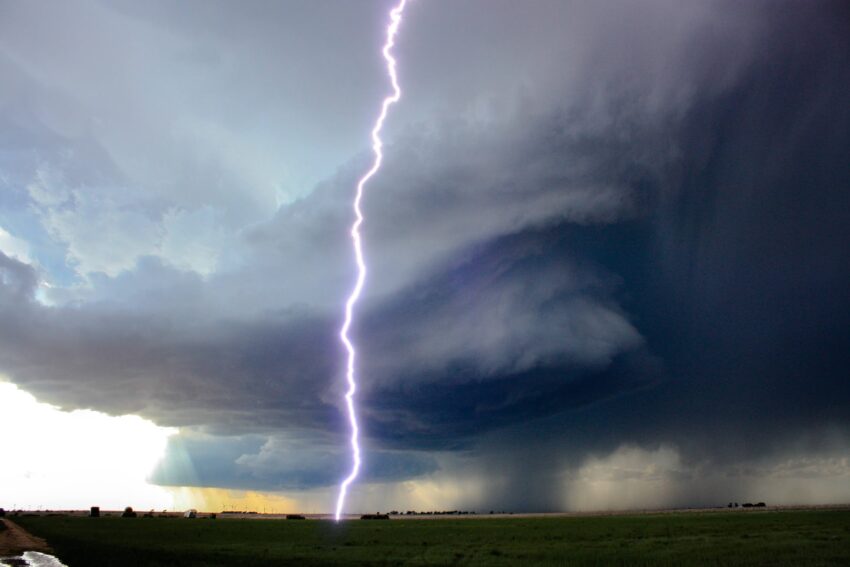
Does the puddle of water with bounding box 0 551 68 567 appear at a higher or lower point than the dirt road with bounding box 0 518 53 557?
lower

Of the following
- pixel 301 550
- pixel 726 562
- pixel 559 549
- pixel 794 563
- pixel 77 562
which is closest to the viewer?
pixel 794 563

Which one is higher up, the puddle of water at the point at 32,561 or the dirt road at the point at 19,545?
the dirt road at the point at 19,545

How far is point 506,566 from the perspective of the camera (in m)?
49.9

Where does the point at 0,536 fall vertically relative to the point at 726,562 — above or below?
above

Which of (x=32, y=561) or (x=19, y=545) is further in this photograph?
(x=19, y=545)

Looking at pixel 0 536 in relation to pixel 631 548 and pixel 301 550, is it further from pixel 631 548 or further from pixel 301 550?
pixel 631 548

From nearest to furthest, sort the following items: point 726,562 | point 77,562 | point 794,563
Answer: point 794,563 < point 726,562 < point 77,562

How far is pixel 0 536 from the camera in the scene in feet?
311

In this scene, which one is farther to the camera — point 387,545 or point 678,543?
point 387,545

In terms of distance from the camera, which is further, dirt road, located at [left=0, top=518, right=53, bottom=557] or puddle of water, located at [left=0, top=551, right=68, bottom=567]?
dirt road, located at [left=0, top=518, right=53, bottom=557]

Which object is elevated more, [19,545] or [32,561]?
[19,545]

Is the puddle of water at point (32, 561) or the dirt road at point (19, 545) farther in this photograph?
the dirt road at point (19, 545)

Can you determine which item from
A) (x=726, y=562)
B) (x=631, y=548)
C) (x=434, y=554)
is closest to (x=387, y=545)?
(x=434, y=554)

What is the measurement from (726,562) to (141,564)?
44866mm
